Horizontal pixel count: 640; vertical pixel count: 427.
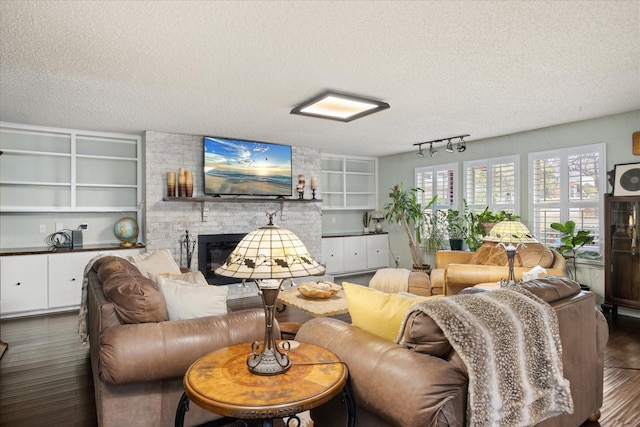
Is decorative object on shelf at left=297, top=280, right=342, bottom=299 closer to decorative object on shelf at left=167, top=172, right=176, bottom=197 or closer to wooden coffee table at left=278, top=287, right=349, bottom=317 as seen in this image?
wooden coffee table at left=278, top=287, right=349, bottom=317

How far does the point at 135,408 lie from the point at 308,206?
5.21 metres

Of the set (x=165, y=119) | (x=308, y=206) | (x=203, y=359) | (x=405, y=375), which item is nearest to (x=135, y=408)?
(x=203, y=359)

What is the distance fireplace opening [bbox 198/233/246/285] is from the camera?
5848 mm

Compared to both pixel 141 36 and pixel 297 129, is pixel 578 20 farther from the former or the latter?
pixel 297 129

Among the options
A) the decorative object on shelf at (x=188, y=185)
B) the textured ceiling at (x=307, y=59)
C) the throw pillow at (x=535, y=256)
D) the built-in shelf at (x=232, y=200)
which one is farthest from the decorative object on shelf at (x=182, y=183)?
the throw pillow at (x=535, y=256)

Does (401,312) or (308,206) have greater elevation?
(308,206)

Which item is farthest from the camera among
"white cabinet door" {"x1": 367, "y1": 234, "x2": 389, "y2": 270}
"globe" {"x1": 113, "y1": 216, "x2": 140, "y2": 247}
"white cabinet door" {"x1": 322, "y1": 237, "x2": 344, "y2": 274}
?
"white cabinet door" {"x1": 367, "y1": 234, "x2": 389, "y2": 270}

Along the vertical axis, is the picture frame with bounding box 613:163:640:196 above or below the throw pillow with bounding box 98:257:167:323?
above

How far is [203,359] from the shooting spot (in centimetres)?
168

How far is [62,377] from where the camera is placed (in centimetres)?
298

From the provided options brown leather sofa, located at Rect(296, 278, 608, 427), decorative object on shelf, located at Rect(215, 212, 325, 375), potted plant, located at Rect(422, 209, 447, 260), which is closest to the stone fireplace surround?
potted plant, located at Rect(422, 209, 447, 260)

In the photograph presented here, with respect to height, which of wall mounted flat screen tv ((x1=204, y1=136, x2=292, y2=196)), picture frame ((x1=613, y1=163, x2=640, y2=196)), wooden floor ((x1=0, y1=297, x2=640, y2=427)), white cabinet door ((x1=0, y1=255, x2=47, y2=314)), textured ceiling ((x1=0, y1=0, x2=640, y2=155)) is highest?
textured ceiling ((x1=0, y1=0, x2=640, y2=155))

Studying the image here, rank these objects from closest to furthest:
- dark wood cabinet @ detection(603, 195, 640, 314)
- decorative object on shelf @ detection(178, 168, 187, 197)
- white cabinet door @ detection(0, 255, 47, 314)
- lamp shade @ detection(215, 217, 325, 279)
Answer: lamp shade @ detection(215, 217, 325, 279) < dark wood cabinet @ detection(603, 195, 640, 314) < white cabinet door @ detection(0, 255, 47, 314) < decorative object on shelf @ detection(178, 168, 187, 197)

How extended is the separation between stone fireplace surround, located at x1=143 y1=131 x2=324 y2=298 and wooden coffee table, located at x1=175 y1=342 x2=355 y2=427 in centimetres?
420
